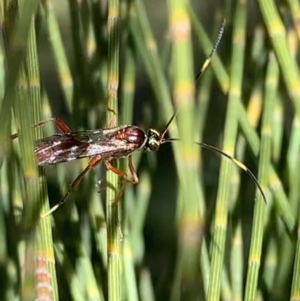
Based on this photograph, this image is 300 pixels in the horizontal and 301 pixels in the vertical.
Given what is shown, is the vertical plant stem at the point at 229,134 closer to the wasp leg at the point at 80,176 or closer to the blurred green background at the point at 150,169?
the blurred green background at the point at 150,169

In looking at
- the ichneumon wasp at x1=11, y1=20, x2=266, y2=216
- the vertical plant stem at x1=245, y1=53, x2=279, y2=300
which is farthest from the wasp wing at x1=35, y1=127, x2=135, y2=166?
the vertical plant stem at x1=245, y1=53, x2=279, y2=300

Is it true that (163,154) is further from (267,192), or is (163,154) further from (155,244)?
(267,192)

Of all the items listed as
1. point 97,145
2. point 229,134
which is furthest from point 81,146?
point 229,134

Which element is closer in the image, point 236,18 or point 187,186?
point 187,186

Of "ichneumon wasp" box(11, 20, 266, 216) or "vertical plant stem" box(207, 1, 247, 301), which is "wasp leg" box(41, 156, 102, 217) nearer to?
"ichneumon wasp" box(11, 20, 266, 216)

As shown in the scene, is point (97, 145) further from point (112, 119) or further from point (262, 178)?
point (262, 178)

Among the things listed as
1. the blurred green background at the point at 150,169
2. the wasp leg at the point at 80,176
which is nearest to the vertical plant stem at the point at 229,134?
the blurred green background at the point at 150,169

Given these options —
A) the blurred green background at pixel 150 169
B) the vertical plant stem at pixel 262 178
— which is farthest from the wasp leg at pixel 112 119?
the vertical plant stem at pixel 262 178

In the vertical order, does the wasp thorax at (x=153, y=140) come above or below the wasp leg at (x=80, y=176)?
above

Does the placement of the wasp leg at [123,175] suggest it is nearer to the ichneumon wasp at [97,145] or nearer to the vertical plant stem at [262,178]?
the ichneumon wasp at [97,145]

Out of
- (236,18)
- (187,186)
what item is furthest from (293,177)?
(187,186)

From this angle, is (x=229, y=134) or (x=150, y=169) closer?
(x=229, y=134)
